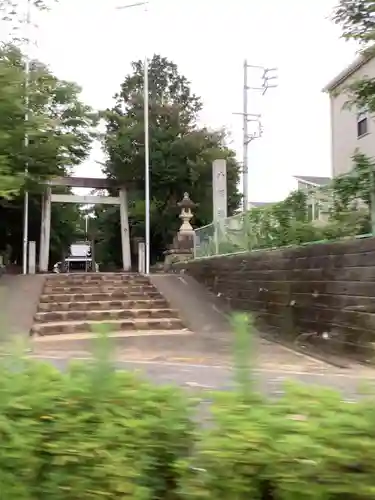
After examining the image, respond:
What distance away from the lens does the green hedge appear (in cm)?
135

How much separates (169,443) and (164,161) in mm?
23712

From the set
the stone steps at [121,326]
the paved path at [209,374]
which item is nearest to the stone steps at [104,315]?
the stone steps at [121,326]

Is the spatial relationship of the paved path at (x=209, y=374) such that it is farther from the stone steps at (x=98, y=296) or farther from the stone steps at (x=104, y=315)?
the stone steps at (x=98, y=296)

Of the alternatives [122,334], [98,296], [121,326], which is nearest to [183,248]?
[98,296]

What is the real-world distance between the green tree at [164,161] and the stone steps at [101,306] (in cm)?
1028

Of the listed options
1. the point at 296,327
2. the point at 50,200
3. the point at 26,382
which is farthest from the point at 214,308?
the point at 50,200

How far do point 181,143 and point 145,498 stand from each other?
23782 mm

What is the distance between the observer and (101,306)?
1184 cm

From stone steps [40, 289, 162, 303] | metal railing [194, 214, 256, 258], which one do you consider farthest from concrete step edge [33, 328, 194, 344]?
metal railing [194, 214, 256, 258]

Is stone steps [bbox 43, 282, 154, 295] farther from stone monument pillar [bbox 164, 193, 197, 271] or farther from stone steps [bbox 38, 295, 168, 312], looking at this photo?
stone monument pillar [bbox 164, 193, 197, 271]

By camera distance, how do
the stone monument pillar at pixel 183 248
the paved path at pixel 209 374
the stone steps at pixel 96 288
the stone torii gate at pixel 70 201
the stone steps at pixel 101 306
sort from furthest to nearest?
the stone torii gate at pixel 70 201 < the stone monument pillar at pixel 183 248 < the stone steps at pixel 96 288 < the stone steps at pixel 101 306 < the paved path at pixel 209 374

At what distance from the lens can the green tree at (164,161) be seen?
80.5ft

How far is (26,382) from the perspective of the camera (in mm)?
1919

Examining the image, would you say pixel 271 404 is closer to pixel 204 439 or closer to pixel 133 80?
pixel 204 439
